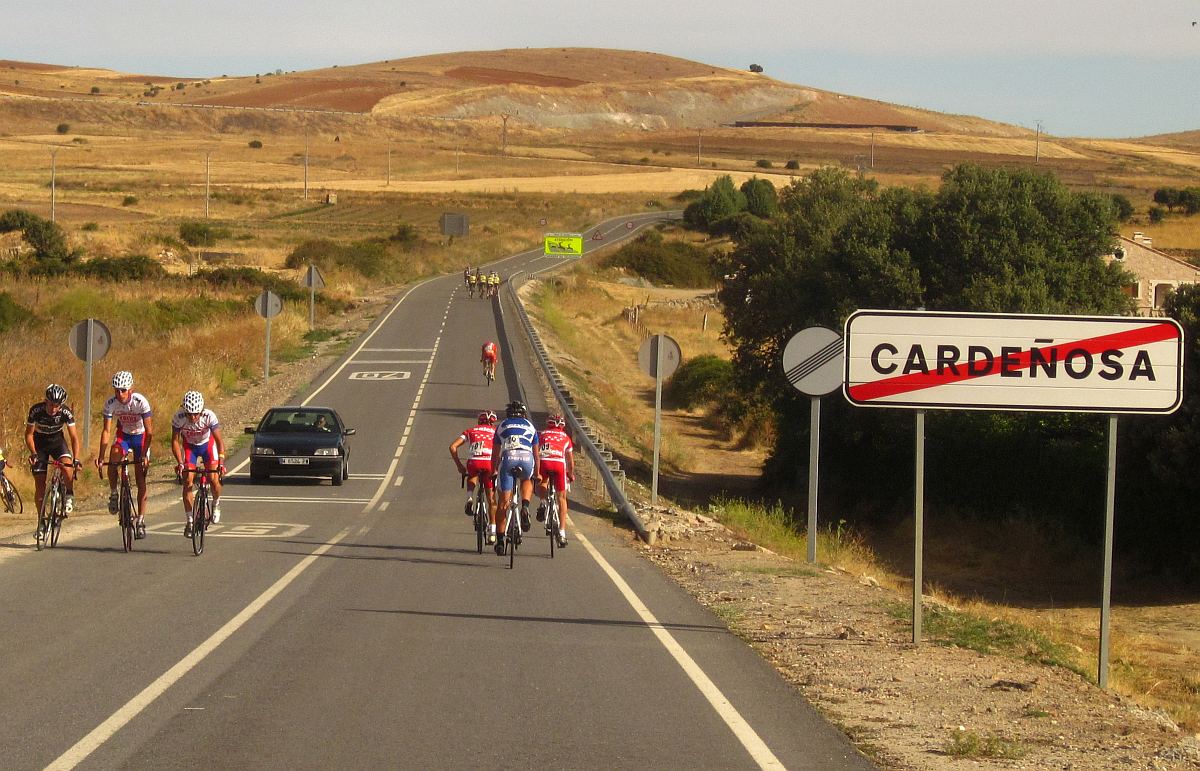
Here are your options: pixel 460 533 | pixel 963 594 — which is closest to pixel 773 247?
pixel 963 594

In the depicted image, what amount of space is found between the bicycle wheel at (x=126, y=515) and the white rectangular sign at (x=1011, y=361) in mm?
8599

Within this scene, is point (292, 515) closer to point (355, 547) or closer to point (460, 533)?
point (460, 533)

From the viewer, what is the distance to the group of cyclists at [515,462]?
50.5 ft

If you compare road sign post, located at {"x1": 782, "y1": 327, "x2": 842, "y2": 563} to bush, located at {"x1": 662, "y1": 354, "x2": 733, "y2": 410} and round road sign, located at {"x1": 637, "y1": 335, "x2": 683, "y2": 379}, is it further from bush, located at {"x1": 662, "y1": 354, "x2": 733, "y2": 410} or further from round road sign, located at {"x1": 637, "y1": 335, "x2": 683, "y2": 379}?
bush, located at {"x1": 662, "y1": 354, "x2": 733, "y2": 410}

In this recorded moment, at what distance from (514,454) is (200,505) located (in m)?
3.47

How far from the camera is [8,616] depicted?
35.6 feet

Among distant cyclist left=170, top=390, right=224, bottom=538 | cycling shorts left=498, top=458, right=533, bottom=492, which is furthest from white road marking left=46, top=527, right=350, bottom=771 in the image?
cycling shorts left=498, top=458, right=533, bottom=492

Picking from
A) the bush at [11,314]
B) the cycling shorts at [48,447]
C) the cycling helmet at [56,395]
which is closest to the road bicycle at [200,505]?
the cycling shorts at [48,447]

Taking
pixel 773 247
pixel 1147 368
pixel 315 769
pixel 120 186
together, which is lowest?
pixel 315 769

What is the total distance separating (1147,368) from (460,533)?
11.3 m

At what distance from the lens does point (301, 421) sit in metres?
27.2

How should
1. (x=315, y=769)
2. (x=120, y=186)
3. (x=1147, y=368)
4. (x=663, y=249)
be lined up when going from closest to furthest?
(x=315, y=769) < (x=1147, y=368) < (x=663, y=249) < (x=120, y=186)

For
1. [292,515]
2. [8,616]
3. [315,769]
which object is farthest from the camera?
[292,515]

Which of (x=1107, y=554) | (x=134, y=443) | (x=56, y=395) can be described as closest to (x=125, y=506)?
(x=134, y=443)
